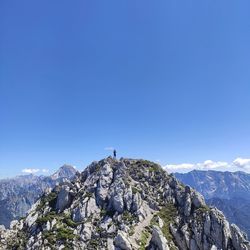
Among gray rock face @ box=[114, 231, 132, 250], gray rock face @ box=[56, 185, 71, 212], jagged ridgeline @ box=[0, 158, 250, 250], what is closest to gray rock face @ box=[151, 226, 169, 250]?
jagged ridgeline @ box=[0, 158, 250, 250]

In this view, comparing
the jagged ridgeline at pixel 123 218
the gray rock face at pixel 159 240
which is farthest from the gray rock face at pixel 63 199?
the gray rock face at pixel 159 240

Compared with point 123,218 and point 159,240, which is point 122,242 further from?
point 123,218

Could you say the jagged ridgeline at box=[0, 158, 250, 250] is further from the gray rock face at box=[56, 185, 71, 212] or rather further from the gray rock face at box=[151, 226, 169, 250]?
the gray rock face at box=[56, 185, 71, 212]

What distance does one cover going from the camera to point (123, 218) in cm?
13100

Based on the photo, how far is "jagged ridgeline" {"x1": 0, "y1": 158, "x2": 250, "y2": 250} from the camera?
120m

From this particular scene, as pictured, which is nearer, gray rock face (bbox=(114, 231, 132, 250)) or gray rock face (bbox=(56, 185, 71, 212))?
gray rock face (bbox=(114, 231, 132, 250))

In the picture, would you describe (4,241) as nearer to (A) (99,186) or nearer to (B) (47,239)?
(B) (47,239)

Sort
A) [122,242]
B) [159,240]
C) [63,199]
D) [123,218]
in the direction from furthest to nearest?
[63,199] < [123,218] < [159,240] < [122,242]

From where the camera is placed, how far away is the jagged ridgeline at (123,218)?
395ft

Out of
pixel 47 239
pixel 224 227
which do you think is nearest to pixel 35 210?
pixel 47 239

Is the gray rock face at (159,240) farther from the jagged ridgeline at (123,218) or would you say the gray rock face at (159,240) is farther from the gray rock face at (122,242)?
the gray rock face at (122,242)

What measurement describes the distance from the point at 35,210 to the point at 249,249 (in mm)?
95543

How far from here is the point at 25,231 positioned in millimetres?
139375

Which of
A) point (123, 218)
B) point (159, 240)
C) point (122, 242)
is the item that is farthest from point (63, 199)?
point (159, 240)
